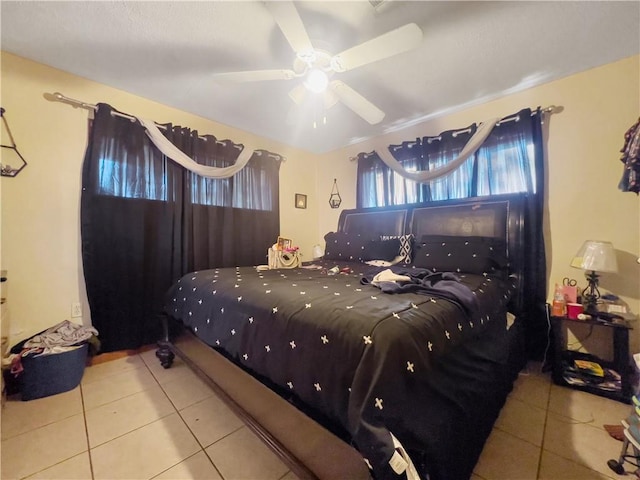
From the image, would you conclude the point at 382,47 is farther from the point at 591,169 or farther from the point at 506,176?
the point at 591,169

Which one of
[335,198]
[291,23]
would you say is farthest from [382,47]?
[335,198]

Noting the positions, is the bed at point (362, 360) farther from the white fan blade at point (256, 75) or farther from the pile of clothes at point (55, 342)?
the white fan blade at point (256, 75)

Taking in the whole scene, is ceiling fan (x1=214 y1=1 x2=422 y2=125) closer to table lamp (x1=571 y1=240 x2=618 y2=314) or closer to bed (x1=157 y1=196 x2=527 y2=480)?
bed (x1=157 y1=196 x2=527 y2=480)

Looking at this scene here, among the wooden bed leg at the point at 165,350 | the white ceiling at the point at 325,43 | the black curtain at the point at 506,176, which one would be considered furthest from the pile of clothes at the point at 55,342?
the black curtain at the point at 506,176

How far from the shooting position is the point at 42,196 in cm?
205

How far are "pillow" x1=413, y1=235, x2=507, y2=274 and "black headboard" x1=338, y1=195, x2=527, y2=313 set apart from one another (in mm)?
134

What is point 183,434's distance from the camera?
1458 millimetres

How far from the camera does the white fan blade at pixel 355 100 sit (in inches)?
75.3

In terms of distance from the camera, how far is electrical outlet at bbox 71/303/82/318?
2.19 meters

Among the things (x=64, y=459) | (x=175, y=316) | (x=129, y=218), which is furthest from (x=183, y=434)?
(x=129, y=218)

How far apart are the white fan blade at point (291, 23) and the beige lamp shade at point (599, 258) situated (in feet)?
7.65

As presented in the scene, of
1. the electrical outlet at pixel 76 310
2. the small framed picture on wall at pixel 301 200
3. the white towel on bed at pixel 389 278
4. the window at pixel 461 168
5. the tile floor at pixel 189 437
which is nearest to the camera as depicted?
the tile floor at pixel 189 437

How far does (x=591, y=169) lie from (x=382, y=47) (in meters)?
1.99

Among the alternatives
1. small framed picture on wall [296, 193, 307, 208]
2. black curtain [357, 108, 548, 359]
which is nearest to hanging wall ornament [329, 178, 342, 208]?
small framed picture on wall [296, 193, 307, 208]
